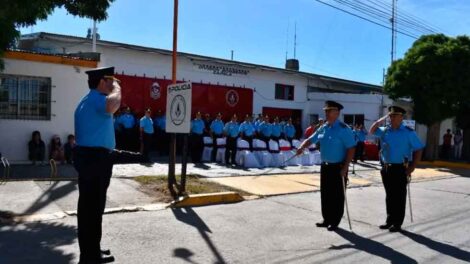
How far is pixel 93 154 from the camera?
490 centimetres

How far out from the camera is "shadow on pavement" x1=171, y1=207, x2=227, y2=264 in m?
5.91

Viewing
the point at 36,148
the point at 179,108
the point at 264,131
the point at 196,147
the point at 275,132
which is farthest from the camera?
the point at 275,132

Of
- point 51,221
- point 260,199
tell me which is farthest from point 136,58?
point 51,221

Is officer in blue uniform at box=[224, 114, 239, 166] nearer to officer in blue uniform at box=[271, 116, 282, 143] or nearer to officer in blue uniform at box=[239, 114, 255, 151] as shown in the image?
officer in blue uniform at box=[239, 114, 255, 151]

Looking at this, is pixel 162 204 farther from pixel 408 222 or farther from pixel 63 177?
pixel 408 222

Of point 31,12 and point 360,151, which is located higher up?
point 31,12

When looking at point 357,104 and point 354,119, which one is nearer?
point 357,104

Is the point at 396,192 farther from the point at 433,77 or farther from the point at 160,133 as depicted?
the point at 433,77

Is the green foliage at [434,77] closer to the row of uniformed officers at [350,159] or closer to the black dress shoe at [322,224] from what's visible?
the row of uniformed officers at [350,159]

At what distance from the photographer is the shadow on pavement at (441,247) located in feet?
21.1

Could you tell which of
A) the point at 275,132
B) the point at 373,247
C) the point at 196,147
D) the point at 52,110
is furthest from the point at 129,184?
the point at 275,132

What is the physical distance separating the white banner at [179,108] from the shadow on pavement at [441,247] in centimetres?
443

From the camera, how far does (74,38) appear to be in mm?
18750

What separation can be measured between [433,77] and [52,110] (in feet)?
56.1
